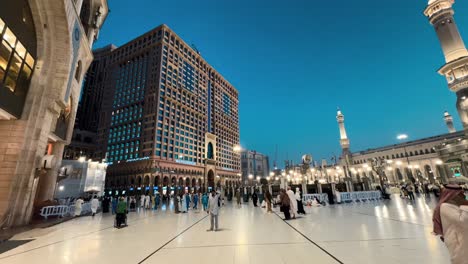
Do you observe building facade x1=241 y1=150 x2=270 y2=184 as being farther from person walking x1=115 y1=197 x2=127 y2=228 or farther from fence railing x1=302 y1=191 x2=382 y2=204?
person walking x1=115 y1=197 x2=127 y2=228

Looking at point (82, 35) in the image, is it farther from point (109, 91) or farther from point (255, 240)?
point (109, 91)

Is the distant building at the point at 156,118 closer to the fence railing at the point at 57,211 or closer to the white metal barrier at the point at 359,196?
the fence railing at the point at 57,211

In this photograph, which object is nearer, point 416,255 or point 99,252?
point 416,255

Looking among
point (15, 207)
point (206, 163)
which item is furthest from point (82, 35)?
point (206, 163)

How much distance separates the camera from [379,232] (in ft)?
22.2

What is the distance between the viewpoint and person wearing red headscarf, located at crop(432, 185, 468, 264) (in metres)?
2.62

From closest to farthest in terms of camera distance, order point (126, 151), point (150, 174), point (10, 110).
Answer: point (10, 110) < point (150, 174) < point (126, 151)

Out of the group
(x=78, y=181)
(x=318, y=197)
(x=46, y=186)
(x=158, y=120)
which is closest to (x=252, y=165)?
(x=158, y=120)

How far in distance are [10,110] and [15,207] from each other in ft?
16.8

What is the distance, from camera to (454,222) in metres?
2.74

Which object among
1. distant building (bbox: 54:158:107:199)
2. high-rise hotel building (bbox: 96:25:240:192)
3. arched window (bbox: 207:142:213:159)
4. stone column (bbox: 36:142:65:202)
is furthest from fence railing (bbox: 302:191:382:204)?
arched window (bbox: 207:142:213:159)

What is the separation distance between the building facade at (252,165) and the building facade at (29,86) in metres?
104

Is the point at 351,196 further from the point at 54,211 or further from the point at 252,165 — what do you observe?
the point at 252,165

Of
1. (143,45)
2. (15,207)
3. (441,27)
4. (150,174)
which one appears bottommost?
(15,207)
